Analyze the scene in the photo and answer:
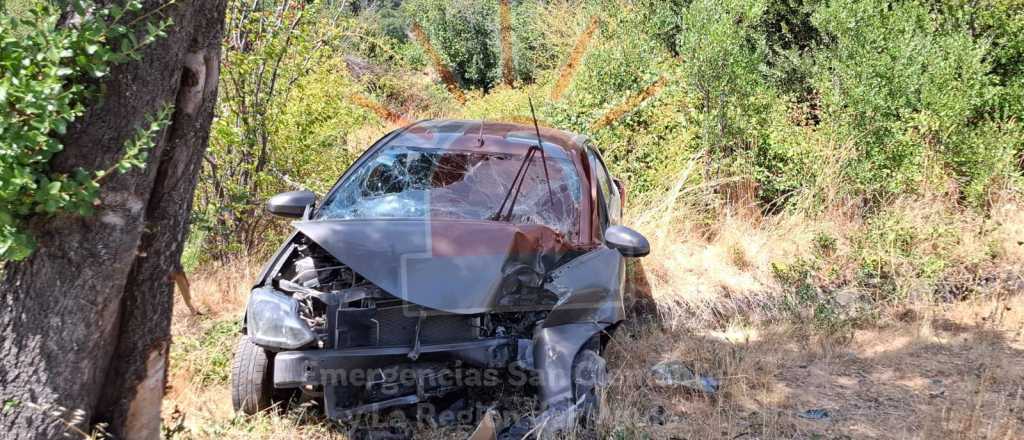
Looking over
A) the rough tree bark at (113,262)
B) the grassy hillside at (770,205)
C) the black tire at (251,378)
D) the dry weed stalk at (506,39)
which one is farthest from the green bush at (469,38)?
the rough tree bark at (113,262)

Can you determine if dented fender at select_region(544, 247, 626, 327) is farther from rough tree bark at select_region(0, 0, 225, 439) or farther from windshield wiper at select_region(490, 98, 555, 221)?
rough tree bark at select_region(0, 0, 225, 439)

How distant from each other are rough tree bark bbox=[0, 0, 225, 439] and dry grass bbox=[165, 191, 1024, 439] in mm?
691

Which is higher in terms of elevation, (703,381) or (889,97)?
(889,97)

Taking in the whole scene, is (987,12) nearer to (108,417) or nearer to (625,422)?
(625,422)

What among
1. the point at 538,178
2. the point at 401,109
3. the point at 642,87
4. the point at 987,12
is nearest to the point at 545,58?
the point at 401,109

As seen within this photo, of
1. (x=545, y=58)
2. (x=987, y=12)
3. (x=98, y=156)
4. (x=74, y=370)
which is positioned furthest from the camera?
(x=545, y=58)

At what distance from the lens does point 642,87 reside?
31.4 ft

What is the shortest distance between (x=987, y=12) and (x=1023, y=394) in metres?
6.33

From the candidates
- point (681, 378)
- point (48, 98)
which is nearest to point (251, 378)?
point (48, 98)

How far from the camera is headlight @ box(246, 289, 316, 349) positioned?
11.6ft

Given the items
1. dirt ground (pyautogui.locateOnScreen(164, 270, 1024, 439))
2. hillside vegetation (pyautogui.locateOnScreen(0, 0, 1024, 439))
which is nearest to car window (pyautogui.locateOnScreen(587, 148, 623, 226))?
hillside vegetation (pyautogui.locateOnScreen(0, 0, 1024, 439))

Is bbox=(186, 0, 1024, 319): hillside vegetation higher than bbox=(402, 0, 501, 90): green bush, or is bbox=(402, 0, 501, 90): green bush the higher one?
bbox=(402, 0, 501, 90): green bush

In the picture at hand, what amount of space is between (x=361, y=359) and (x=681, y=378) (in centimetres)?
208

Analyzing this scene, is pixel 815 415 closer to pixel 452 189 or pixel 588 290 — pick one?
pixel 588 290
